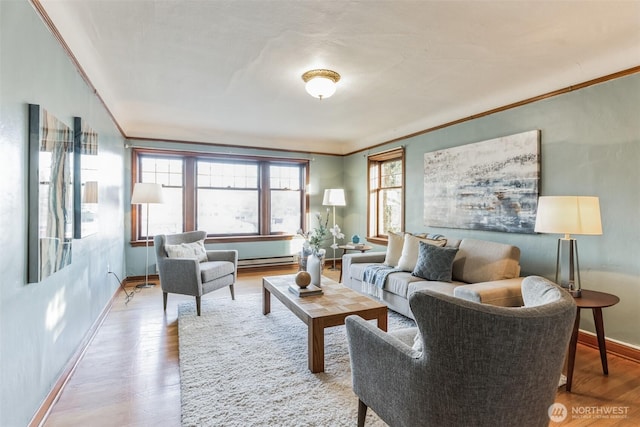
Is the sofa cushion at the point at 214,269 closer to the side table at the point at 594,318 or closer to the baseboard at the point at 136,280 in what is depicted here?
the baseboard at the point at 136,280

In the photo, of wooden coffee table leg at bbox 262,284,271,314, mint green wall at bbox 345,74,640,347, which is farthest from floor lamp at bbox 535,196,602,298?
wooden coffee table leg at bbox 262,284,271,314

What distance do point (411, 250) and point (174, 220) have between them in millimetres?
3934

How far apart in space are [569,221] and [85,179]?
3.72m

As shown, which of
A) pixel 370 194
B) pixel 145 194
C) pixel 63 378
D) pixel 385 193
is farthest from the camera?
pixel 370 194

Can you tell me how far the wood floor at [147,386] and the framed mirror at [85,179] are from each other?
995mm

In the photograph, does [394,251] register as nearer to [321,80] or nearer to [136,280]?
[321,80]

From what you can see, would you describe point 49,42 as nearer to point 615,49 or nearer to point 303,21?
point 303,21

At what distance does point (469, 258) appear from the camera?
3393mm

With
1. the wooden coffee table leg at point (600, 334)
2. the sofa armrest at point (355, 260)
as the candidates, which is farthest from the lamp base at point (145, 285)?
the wooden coffee table leg at point (600, 334)

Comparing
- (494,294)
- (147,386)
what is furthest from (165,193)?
(494,294)

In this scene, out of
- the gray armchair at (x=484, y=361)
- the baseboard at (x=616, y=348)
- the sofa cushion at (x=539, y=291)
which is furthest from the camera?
the baseboard at (x=616, y=348)

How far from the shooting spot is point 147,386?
7.25 feet

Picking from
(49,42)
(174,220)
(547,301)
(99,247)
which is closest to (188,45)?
(49,42)

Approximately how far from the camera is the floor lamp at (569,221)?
2322 millimetres
